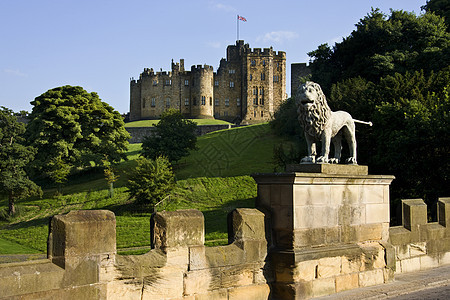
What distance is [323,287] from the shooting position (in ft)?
26.5

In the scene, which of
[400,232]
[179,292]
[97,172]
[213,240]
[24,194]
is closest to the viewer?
[179,292]

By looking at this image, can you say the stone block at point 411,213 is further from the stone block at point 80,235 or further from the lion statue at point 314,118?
→ the stone block at point 80,235

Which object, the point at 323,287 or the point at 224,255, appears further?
the point at 323,287

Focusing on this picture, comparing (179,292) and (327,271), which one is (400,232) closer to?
(327,271)

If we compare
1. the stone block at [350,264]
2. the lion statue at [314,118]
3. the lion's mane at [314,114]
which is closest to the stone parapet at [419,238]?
the stone block at [350,264]

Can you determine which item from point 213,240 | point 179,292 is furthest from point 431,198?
point 179,292

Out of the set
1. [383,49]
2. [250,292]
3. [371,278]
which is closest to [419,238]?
[371,278]

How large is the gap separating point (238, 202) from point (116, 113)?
2618 cm

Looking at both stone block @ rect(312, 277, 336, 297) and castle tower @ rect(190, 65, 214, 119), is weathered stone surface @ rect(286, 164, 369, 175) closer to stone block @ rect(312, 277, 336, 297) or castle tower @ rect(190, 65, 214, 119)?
stone block @ rect(312, 277, 336, 297)

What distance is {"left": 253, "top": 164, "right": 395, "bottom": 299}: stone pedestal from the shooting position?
25.5ft

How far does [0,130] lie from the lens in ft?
153

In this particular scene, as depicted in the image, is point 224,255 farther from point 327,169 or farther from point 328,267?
point 327,169

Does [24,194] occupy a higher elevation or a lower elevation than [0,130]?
lower

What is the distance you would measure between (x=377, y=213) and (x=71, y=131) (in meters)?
48.9
